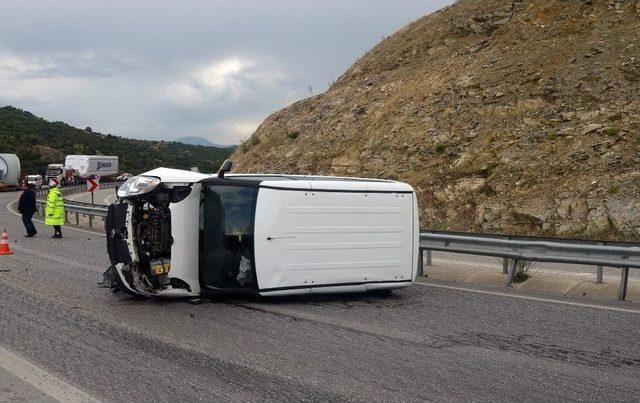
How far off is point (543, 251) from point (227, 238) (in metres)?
4.74

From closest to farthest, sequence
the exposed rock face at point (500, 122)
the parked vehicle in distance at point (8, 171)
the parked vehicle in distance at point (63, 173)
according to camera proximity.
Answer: the exposed rock face at point (500, 122) < the parked vehicle in distance at point (8, 171) < the parked vehicle in distance at point (63, 173)

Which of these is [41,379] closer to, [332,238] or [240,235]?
[240,235]

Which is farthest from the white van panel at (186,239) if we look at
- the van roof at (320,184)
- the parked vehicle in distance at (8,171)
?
the parked vehicle in distance at (8,171)

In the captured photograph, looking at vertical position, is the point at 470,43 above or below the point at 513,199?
above

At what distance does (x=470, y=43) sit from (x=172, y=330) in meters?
23.9

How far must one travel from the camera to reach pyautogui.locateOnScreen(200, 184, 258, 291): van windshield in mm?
8664

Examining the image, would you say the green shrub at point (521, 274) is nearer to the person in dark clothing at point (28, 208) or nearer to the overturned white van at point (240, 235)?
the overturned white van at point (240, 235)

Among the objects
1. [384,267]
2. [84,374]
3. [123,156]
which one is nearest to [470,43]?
[384,267]

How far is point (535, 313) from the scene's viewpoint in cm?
841

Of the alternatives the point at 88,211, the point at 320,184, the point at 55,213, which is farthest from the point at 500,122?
the point at 320,184

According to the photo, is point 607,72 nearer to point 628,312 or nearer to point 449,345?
point 628,312

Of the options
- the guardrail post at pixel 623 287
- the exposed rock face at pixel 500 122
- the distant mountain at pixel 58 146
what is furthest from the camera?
the distant mountain at pixel 58 146

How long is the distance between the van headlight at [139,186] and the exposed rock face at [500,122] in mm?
12120

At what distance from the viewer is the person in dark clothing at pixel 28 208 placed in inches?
762
